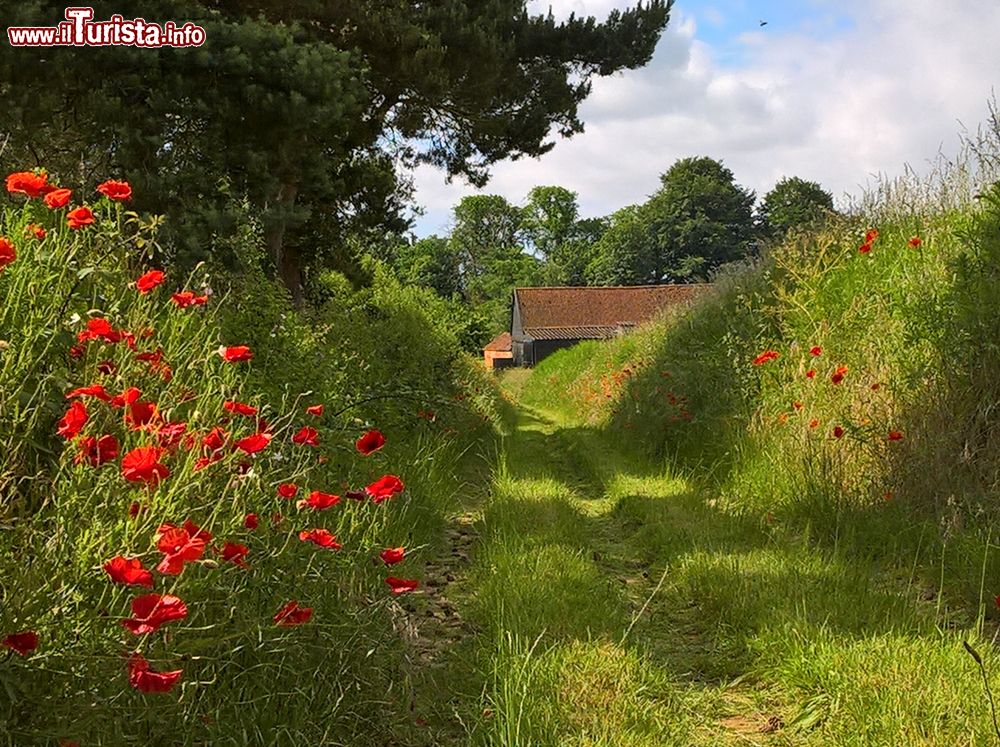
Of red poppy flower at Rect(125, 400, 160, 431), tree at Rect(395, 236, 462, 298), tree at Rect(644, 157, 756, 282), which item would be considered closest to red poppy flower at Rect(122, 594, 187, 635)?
red poppy flower at Rect(125, 400, 160, 431)

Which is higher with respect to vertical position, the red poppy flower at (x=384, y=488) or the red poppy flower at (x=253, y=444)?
the red poppy flower at (x=253, y=444)

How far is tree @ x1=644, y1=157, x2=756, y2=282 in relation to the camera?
59.2 meters

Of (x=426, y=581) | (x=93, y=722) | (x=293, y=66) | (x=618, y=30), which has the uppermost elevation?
(x=618, y=30)

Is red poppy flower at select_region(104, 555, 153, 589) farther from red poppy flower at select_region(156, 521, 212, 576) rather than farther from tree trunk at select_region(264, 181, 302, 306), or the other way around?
tree trunk at select_region(264, 181, 302, 306)

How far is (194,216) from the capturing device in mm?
5535

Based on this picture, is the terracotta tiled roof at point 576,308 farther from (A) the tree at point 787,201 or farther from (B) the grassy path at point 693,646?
(B) the grassy path at point 693,646

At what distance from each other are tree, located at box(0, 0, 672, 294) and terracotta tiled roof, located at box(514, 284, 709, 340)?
35.1 m

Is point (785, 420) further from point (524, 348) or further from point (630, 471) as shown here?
point (524, 348)

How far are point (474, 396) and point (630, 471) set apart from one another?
5.32 m

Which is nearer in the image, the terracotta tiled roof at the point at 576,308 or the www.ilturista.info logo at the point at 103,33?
the www.ilturista.info logo at the point at 103,33

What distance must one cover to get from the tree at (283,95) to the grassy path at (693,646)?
3.56 m

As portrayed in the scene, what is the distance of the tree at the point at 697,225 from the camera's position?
59.2 meters

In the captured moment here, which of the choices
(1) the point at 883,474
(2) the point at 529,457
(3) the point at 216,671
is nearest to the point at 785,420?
(1) the point at 883,474

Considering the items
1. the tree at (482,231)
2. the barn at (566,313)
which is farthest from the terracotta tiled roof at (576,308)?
the tree at (482,231)
